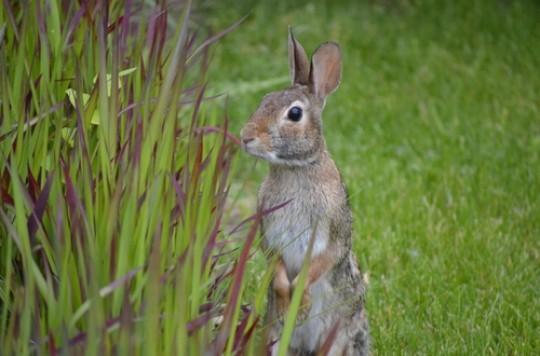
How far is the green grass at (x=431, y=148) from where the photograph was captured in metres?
4.78

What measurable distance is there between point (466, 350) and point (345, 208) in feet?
3.12

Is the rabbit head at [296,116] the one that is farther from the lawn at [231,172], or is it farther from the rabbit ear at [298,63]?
the lawn at [231,172]

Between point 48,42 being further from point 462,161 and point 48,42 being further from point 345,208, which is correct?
point 462,161

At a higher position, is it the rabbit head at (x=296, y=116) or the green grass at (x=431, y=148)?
the rabbit head at (x=296, y=116)

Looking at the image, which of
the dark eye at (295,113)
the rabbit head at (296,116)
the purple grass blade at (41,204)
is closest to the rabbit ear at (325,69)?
the rabbit head at (296,116)

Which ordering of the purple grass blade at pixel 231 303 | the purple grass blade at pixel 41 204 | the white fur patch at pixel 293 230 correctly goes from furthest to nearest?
the white fur patch at pixel 293 230 < the purple grass blade at pixel 41 204 < the purple grass blade at pixel 231 303

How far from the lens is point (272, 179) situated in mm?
3846

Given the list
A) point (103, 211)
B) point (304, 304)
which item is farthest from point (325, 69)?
point (103, 211)

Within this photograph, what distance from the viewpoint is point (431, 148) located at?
6887 mm

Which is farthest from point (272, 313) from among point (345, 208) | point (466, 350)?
point (466, 350)

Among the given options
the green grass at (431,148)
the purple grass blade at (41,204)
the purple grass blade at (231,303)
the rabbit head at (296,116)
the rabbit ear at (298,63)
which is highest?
the rabbit ear at (298,63)

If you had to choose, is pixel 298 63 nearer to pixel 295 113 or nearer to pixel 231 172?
pixel 295 113

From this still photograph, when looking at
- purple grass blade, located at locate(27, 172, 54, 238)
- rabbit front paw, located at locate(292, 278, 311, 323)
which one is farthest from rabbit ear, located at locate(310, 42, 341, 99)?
purple grass blade, located at locate(27, 172, 54, 238)

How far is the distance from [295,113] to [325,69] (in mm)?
311
